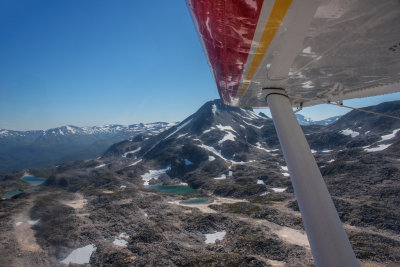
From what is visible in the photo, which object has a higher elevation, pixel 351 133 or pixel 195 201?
pixel 351 133

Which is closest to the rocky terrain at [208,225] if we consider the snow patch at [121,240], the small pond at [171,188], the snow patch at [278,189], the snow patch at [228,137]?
the snow patch at [121,240]

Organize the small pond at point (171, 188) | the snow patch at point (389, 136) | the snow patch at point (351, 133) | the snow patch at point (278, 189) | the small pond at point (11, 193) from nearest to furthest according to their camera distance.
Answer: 1. the snow patch at point (278, 189)
2. the small pond at point (171, 188)
3. the small pond at point (11, 193)
4. the snow patch at point (389, 136)
5. the snow patch at point (351, 133)

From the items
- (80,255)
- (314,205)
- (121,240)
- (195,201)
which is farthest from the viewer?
(195,201)

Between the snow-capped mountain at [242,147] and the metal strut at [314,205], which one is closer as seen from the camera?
the metal strut at [314,205]

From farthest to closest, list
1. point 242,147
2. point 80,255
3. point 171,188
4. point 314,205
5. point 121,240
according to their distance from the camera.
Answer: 1. point 242,147
2. point 171,188
3. point 121,240
4. point 80,255
5. point 314,205

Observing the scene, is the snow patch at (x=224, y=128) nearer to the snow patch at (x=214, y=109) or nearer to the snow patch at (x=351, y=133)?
the snow patch at (x=214, y=109)

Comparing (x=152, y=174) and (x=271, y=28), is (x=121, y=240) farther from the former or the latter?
(x=152, y=174)

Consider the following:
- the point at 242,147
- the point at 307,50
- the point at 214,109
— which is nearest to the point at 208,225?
the point at 307,50
